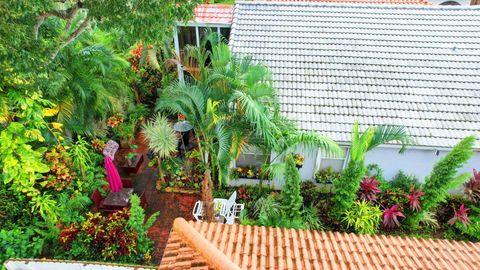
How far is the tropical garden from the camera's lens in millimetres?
7449

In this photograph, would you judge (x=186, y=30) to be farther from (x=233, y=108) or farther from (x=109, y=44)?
(x=233, y=108)

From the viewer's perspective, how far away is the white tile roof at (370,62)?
9438 mm

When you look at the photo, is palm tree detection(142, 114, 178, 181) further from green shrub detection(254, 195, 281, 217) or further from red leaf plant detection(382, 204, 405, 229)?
red leaf plant detection(382, 204, 405, 229)

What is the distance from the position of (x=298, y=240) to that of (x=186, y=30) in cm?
908

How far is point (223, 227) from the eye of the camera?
5.96 m

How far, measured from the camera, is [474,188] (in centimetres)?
952

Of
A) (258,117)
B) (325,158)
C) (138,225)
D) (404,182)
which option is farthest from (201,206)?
(404,182)

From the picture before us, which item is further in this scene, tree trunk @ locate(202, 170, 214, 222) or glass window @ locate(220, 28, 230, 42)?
glass window @ locate(220, 28, 230, 42)

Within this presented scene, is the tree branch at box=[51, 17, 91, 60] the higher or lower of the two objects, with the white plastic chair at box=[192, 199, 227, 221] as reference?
higher

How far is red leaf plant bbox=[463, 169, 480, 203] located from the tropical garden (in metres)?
0.03

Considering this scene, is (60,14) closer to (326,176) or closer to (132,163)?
(132,163)

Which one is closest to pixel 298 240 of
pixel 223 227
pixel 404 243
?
pixel 223 227

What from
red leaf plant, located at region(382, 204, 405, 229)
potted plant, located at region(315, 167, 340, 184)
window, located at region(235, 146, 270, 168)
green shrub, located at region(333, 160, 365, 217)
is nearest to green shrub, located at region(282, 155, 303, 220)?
green shrub, located at region(333, 160, 365, 217)

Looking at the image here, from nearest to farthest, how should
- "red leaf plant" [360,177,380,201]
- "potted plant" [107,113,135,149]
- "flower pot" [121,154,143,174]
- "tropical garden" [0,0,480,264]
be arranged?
"tropical garden" [0,0,480,264]
"red leaf plant" [360,177,380,201]
"flower pot" [121,154,143,174]
"potted plant" [107,113,135,149]
